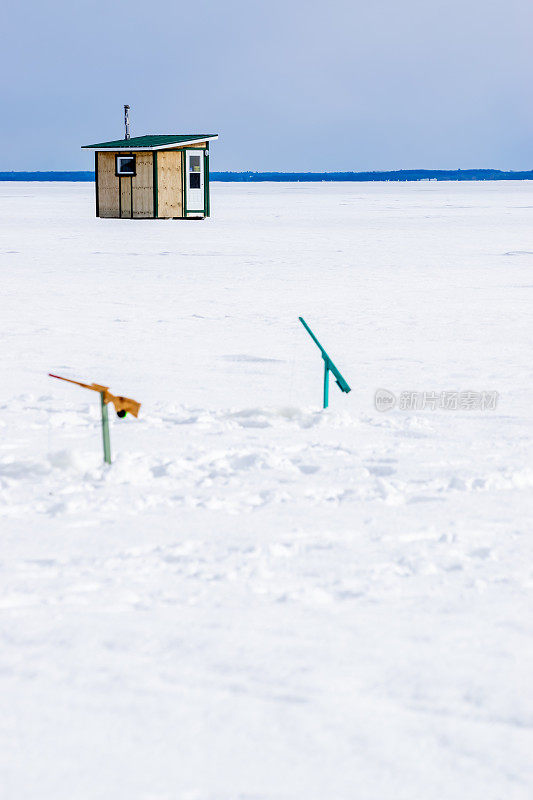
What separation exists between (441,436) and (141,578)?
3134 millimetres

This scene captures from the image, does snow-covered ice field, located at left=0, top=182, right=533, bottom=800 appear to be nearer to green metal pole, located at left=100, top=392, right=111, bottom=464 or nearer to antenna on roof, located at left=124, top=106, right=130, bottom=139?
green metal pole, located at left=100, top=392, right=111, bottom=464

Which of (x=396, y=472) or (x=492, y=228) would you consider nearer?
(x=396, y=472)

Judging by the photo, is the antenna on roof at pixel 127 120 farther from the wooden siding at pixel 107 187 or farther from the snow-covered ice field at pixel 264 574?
the snow-covered ice field at pixel 264 574

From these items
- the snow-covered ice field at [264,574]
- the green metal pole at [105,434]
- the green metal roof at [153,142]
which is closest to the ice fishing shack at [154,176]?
the green metal roof at [153,142]

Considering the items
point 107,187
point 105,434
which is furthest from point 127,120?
point 105,434

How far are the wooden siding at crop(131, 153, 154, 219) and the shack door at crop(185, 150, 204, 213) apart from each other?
4.08 feet

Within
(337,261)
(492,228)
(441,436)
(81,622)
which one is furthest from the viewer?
(492,228)

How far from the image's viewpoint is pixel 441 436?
6828 mm

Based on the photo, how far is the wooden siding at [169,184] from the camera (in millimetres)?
31891

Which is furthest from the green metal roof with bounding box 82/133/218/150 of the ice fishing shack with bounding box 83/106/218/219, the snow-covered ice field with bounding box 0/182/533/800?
the snow-covered ice field with bounding box 0/182/533/800

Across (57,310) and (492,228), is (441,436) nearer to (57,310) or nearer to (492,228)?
(57,310)

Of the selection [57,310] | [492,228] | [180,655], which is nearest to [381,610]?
[180,655]

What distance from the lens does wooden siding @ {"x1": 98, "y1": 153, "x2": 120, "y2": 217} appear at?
32875 millimetres

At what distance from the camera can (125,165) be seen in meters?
32.4
